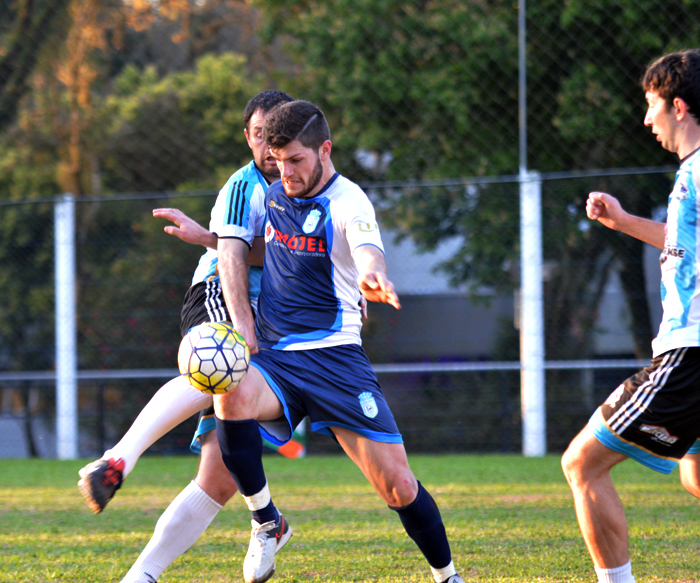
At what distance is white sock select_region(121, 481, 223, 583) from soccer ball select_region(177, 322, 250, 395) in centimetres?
55

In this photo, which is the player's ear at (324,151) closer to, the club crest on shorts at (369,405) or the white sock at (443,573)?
the club crest on shorts at (369,405)

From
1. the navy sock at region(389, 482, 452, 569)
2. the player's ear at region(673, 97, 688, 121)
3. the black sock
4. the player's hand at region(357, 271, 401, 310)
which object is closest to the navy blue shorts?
the black sock

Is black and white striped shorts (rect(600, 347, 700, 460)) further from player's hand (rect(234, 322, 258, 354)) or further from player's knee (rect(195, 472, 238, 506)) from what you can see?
player's knee (rect(195, 472, 238, 506))

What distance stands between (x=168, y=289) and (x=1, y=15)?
317 inches

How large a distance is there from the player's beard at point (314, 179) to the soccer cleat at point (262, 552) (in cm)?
125

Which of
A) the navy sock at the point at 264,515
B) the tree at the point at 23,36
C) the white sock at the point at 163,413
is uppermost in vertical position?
the tree at the point at 23,36

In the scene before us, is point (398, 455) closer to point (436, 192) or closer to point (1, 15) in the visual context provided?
point (436, 192)

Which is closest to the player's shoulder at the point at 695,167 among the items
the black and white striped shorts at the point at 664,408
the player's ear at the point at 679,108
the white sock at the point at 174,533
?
the player's ear at the point at 679,108

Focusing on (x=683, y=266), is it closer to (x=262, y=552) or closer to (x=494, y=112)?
(x=262, y=552)

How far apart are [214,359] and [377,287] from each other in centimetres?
66

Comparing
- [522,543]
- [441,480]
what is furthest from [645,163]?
[522,543]

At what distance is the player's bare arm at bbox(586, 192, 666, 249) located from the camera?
302 cm

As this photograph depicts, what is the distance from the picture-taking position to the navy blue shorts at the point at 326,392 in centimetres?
291

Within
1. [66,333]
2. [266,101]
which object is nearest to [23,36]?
[66,333]
